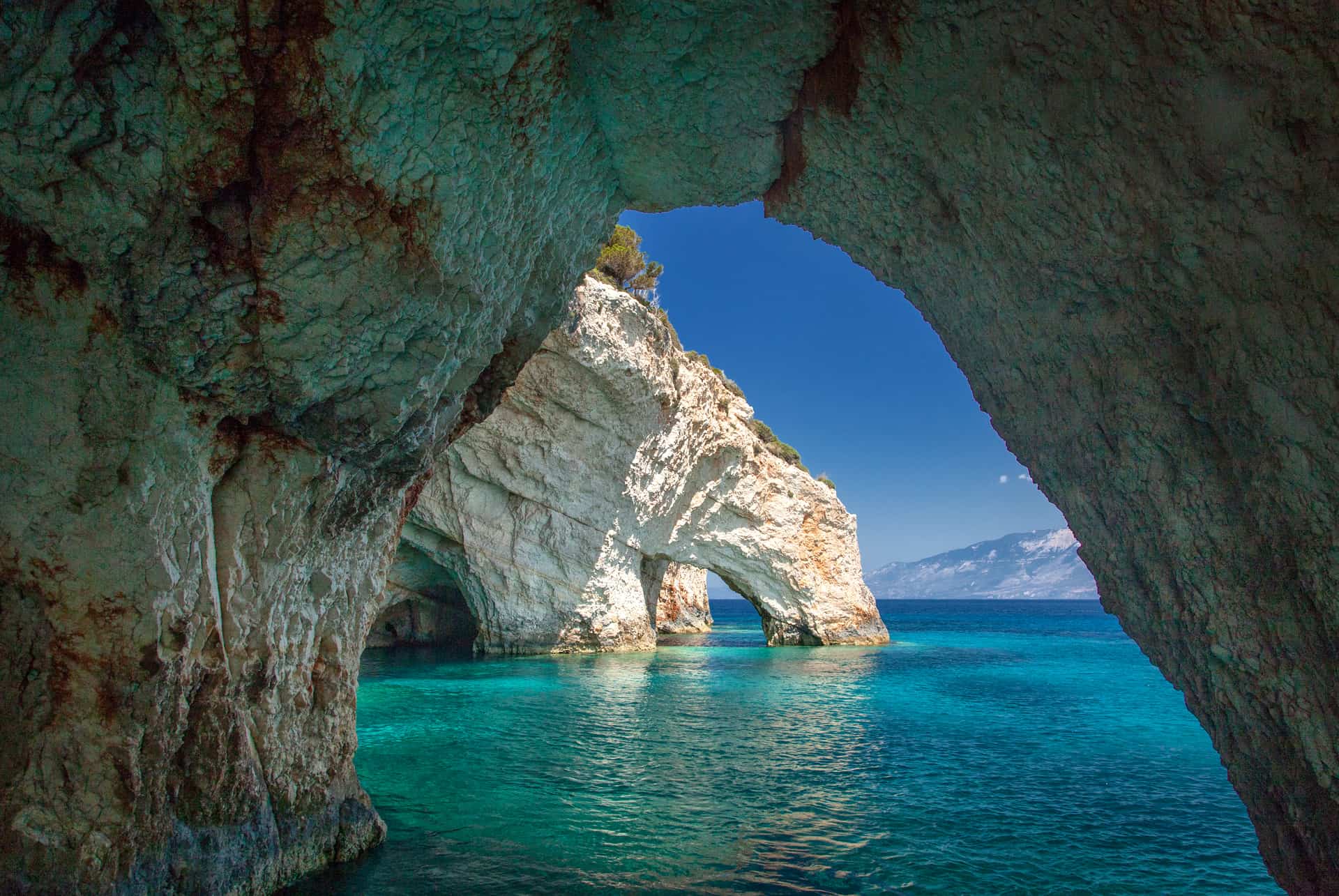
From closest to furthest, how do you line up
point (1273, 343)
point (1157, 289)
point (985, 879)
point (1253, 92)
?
1. point (1253, 92)
2. point (1273, 343)
3. point (1157, 289)
4. point (985, 879)

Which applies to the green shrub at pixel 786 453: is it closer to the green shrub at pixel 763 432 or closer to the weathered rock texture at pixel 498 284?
the green shrub at pixel 763 432

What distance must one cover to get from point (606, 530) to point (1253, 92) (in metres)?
23.9

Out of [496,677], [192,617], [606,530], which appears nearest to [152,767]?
[192,617]

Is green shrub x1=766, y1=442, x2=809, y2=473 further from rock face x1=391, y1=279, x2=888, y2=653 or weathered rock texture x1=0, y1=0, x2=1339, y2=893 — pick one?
weathered rock texture x1=0, y1=0, x2=1339, y2=893

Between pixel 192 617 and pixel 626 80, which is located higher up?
pixel 626 80

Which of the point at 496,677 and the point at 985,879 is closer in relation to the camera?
the point at 985,879

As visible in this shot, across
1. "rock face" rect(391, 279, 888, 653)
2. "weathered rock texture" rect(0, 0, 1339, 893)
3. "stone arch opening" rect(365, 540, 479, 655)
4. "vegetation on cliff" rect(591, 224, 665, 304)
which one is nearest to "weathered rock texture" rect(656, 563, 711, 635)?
"rock face" rect(391, 279, 888, 653)

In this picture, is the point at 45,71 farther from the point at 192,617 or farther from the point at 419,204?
the point at 192,617

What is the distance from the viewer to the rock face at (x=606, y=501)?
75.3 ft

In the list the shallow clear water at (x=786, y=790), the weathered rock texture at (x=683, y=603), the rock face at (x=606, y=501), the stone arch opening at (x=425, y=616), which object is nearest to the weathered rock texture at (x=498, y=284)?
the shallow clear water at (x=786, y=790)

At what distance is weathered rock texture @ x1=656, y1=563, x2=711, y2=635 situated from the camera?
4234cm

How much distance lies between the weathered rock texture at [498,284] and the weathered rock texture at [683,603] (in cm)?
3425

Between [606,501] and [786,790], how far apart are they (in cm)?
1661

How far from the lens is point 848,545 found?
34156 mm
